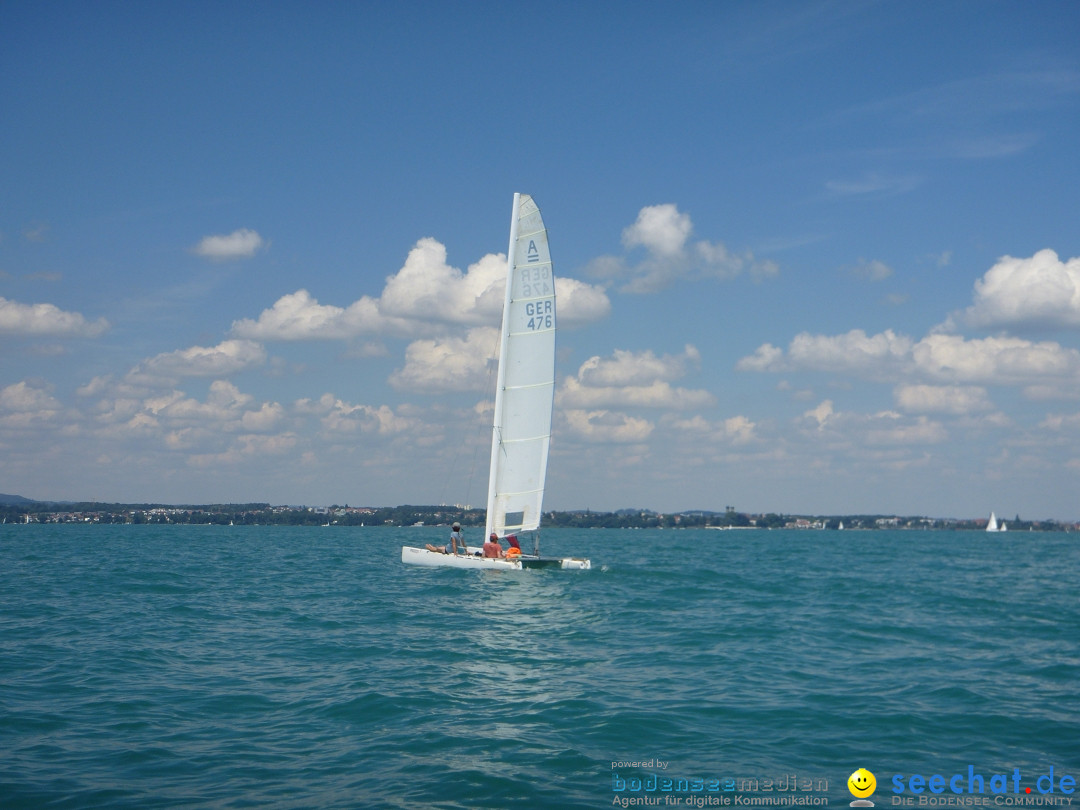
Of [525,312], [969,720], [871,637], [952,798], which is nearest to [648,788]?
[952,798]

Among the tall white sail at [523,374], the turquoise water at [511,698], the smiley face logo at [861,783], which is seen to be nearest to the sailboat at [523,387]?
the tall white sail at [523,374]

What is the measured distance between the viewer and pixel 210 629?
781 inches

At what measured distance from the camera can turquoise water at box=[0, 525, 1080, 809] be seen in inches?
370

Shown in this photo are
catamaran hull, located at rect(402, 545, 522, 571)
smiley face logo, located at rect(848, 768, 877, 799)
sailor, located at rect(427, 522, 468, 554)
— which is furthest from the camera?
sailor, located at rect(427, 522, 468, 554)

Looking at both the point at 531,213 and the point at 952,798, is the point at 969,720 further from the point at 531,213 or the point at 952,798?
the point at 531,213

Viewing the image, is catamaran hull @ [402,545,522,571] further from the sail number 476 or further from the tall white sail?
the sail number 476

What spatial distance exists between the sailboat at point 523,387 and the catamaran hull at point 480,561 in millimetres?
55

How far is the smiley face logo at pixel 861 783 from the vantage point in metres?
9.09

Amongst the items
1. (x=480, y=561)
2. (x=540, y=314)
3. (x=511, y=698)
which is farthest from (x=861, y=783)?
(x=540, y=314)

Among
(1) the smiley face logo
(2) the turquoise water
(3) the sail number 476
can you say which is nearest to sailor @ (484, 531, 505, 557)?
(2) the turquoise water

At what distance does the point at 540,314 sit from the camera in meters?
35.1

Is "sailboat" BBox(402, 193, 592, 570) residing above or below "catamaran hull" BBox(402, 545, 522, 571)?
above

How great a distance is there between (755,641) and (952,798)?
9.64 meters

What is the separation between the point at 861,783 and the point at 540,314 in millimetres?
27303
